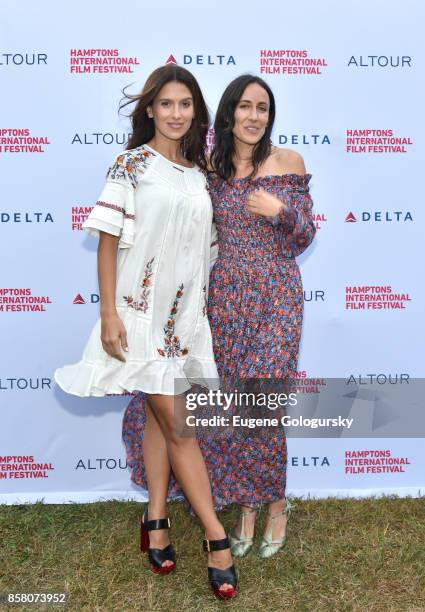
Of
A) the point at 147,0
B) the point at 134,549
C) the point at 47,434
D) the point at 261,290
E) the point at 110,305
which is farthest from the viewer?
the point at 47,434

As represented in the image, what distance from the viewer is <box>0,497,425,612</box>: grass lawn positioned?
8.25ft

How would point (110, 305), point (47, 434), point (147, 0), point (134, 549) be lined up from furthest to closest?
1. point (47, 434)
2. point (147, 0)
3. point (134, 549)
4. point (110, 305)

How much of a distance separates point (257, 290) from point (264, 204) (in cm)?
36

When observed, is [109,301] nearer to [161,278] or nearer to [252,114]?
[161,278]

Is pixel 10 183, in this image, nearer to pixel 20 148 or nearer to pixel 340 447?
pixel 20 148

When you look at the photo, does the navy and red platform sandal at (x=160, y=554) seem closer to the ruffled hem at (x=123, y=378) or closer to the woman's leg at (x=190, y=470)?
the woman's leg at (x=190, y=470)

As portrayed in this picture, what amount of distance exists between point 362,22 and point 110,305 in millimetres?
1989

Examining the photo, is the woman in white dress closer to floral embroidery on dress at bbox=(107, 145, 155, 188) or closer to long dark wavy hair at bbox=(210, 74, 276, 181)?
floral embroidery on dress at bbox=(107, 145, 155, 188)

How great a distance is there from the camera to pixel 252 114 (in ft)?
8.63

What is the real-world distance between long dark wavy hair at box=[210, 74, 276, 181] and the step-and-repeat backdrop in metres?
0.67

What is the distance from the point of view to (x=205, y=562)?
277 cm

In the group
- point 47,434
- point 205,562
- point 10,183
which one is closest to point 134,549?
point 205,562

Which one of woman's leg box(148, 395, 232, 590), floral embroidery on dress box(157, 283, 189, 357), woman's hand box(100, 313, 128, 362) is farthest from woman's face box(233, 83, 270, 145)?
woman's leg box(148, 395, 232, 590)

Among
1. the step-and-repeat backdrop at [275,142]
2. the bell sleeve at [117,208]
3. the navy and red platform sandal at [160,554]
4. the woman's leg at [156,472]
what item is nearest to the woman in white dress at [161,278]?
the bell sleeve at [117,208]
